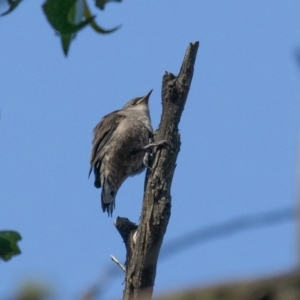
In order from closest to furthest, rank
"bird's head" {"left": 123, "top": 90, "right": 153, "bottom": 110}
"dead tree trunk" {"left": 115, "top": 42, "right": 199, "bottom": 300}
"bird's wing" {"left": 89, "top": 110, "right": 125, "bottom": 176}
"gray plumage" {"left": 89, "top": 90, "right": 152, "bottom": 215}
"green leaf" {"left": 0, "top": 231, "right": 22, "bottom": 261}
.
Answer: "green leaf" {"left": 0, "top": 231, "right": 22, "bottom": 261}
"dead tree trunk" {"left": 115, "top": 42, "right": 199, "bottom": 300}
"gray plumage" {"left": 89, "top": 90, "right": 152, "bottom": 215}
"bird's wing" {"left": 89, "top": 110, "right": 125, "bottom": 176}
"bird's head" {"left": 123, "top": 90, "right": 153, "bottom": 110}

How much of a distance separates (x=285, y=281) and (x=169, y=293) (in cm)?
12

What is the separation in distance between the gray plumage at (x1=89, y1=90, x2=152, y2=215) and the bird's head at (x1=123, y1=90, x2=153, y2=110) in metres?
0.71

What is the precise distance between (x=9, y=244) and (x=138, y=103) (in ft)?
25.2

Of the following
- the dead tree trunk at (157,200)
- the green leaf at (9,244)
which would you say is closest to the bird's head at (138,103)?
the dead tree trunk at (157,200)

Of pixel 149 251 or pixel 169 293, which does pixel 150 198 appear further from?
pixel 169 293

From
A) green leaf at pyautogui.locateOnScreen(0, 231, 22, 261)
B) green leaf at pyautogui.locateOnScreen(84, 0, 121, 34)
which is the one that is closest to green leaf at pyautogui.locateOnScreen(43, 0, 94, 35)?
green leaf at pyautogui.locateOnScreen(84, 0, 121, 34)

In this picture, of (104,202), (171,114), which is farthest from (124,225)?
(104,202)

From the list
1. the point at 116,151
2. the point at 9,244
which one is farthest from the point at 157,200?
the point at 116,151

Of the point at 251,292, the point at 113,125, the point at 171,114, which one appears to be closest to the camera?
the point at 251,292

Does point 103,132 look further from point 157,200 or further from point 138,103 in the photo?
point 157,200

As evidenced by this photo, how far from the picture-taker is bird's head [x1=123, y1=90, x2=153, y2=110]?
30.3ft

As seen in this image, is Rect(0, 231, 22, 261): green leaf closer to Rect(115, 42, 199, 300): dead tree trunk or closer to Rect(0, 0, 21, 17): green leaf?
Rect(0, 0, 21, 17): green leaf

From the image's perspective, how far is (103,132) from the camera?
8336mm

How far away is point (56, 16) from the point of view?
4.58 feet
